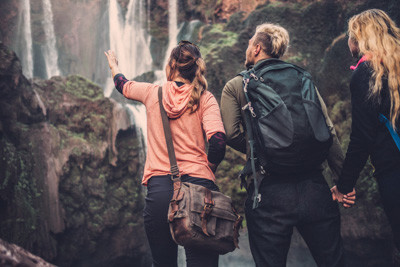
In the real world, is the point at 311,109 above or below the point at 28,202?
above

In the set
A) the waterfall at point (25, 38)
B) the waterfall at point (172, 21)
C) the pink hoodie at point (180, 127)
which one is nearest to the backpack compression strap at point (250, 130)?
the pink hoodie at point (180, 127)

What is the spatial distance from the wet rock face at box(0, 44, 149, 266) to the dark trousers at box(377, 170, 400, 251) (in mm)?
5380

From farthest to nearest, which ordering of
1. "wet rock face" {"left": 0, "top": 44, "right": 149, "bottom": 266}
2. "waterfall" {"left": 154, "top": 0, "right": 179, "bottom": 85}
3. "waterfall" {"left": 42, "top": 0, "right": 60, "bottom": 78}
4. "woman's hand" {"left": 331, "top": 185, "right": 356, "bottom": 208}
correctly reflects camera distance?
"waterfall" {"left": 42, "top": 0, "right": 60, "bottom": 78}, "waterfall" {"left": 154, "top": 0, "right": 179, "bottom": 85}, "wet rock face" {"left": 0, "top": 44, "right": 149, "bottom": 266}, "woman's hand" {"left": 331, "top": 185, "right": 356, "bottom": 208}

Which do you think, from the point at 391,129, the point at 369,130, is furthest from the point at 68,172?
the point at 391,129

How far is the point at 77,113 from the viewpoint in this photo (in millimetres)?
8633

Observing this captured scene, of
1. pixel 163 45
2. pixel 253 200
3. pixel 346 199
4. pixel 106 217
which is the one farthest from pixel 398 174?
pixel 163 45

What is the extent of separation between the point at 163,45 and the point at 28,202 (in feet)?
54.1

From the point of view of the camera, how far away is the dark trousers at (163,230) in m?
2.06

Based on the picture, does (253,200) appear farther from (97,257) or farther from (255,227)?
(97,257)

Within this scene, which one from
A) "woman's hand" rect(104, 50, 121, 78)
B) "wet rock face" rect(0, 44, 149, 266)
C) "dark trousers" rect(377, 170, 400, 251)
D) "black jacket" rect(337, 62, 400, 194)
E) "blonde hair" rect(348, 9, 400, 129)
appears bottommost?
"wet rock face" rect(0, 44, 149, 266)

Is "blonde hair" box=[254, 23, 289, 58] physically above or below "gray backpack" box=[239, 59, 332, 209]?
above

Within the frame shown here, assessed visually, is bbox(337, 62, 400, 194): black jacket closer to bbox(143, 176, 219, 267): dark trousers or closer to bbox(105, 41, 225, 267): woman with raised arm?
bbox(105, 41, 225, 267): woman with raised arm

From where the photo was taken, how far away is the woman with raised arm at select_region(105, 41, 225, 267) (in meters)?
2.09

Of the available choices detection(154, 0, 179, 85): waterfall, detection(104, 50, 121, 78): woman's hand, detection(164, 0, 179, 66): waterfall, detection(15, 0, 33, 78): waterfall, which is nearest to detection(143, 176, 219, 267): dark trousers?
detection(104, 50, 121, 78): woman's hand
